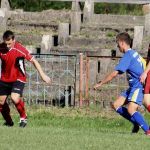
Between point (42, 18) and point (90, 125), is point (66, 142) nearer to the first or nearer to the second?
point (90, 125)

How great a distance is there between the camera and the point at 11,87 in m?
14.6

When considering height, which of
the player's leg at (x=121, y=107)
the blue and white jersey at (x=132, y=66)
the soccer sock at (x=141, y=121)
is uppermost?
the blue and white jersey at (x=132, y=66)

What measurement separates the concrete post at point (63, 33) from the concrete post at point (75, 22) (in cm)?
34

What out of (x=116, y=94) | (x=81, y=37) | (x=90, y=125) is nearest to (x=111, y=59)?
(x=116, y=94)

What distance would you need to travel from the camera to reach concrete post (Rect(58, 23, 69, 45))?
2459 cm

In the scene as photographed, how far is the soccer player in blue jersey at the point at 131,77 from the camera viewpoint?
12914mm

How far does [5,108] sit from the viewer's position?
14914 millimetres

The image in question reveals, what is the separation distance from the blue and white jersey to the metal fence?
6406 millimetres

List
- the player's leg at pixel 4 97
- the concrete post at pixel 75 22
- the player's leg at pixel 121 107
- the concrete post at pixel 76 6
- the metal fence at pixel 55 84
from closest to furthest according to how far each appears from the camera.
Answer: the player's leg at pixel 121 107, the player's leg at pixel 4 97, the metal fence at pixel 55 84, the concrete post at pixel 75 22, the concrete post at pixel 76 6

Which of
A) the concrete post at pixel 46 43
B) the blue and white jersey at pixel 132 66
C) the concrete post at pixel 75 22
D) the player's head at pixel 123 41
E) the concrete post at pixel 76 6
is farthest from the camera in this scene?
the concrete post at pixel 76 6

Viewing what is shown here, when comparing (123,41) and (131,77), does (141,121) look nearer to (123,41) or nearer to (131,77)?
(131,77)

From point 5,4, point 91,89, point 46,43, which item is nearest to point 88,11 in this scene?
point 46,43

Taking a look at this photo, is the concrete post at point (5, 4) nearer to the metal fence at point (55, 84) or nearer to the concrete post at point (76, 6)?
the concrete post at point (76, 6)

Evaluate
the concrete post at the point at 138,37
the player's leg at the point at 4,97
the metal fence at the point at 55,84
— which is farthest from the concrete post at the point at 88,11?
the player's leg at the point at 4,97
